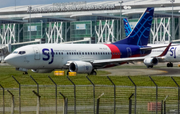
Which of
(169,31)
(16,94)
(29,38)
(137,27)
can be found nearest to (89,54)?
(137,27)

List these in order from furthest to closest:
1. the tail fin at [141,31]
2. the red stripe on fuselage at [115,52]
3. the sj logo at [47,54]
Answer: the tail fin at [141,31]
the red stripe on fuselage at [115,52]
the sj logo at [47,54]

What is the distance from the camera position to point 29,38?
141125mm

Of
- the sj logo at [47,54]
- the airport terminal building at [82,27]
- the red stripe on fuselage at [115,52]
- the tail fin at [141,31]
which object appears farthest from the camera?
the airport terminal building at [82,27]

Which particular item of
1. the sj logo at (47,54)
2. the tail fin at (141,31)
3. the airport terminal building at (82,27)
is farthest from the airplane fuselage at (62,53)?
the airport terminal building at (82,27)

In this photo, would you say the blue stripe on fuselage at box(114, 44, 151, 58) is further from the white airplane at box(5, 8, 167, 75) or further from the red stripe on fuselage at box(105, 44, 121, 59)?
the red stripe on fuselage at box(105, 44, 121, 59)

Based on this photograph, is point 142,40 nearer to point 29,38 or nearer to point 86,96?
point 86,96

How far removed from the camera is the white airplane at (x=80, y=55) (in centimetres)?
4450

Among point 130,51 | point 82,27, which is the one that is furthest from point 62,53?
point 82,27

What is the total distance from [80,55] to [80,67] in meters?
3.79

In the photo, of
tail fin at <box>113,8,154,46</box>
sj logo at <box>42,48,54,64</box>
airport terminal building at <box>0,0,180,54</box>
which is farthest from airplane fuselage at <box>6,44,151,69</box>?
airport terminal building at <box>0,0,180,54</box>

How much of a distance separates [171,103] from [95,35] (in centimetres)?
11640

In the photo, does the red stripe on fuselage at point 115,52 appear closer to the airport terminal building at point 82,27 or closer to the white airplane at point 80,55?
the white airplane at point 80,55

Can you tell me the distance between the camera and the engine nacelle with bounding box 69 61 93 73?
45250mm

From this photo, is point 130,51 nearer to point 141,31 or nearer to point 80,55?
point 141,31
